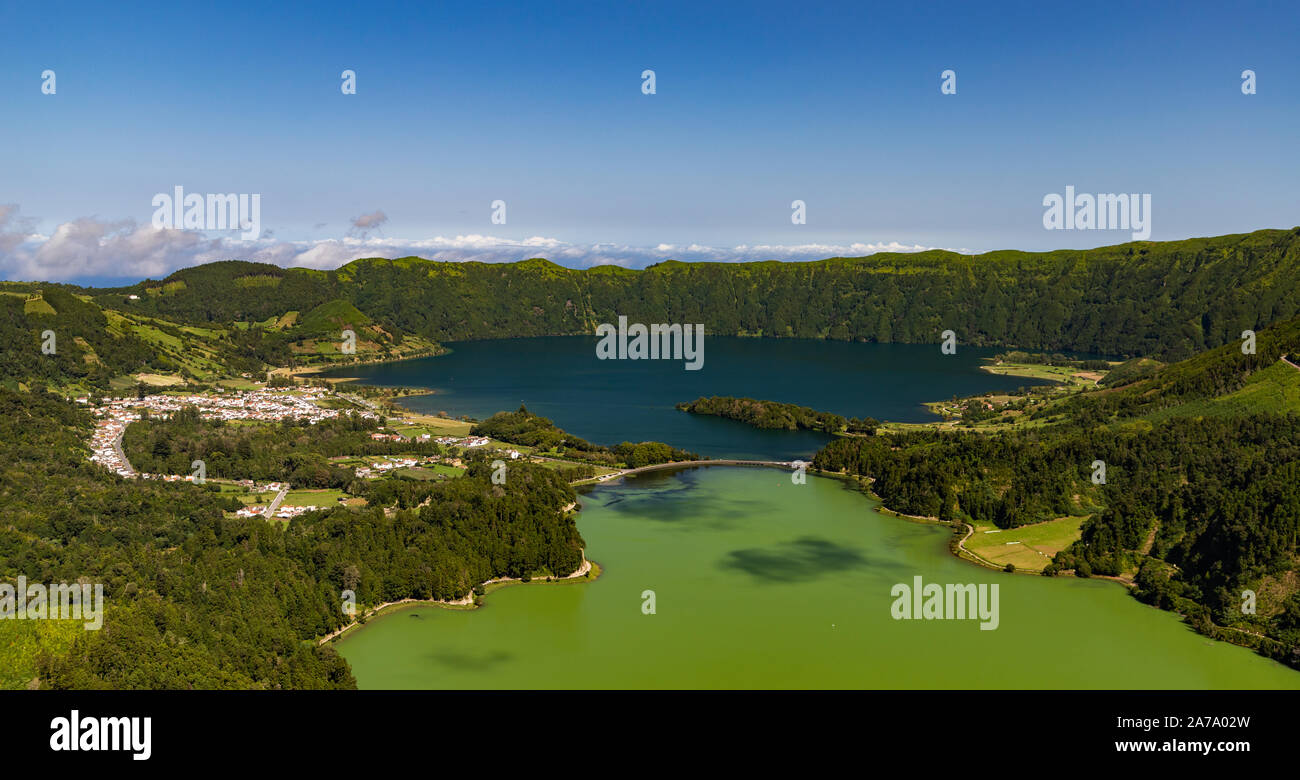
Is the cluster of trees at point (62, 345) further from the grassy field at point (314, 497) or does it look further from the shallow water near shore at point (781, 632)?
the shallow water near shore at point (781, 632)

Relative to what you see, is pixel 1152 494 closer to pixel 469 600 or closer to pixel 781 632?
pixel 781 632

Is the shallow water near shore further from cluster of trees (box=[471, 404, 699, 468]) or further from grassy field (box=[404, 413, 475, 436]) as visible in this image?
grassy field (box=[404, 413, 475, 436])

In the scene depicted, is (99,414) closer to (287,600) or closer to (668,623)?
(287,600)

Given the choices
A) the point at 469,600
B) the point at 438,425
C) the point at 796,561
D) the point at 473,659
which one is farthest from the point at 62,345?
the point at 796,561

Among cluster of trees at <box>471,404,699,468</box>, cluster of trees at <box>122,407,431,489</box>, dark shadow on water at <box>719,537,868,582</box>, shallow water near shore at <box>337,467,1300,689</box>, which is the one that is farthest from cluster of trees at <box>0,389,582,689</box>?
cluster of trees at <box>471,404,699,468</box>

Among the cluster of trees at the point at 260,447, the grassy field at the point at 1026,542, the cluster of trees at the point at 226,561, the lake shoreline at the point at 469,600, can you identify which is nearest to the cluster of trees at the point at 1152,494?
the grassy field at the point at 1026,542

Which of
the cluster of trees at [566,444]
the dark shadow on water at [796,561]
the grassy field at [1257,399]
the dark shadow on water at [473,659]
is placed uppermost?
the grassy field at [1257,399]
